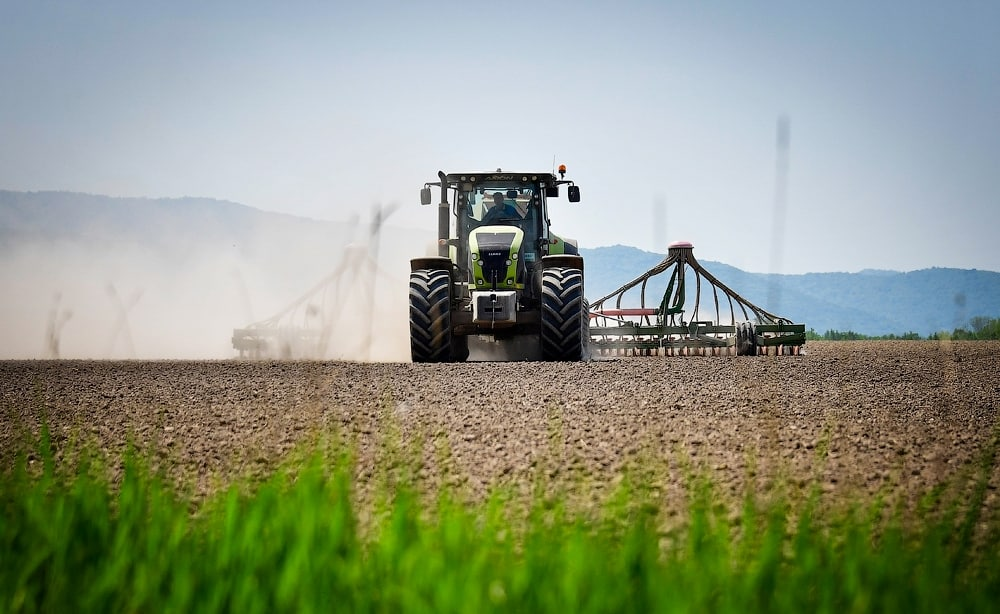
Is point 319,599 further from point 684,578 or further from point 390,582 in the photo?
point 684,578

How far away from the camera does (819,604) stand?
6.57 ft

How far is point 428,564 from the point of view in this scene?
2.09 meters

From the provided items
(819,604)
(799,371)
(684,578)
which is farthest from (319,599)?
(799,371)

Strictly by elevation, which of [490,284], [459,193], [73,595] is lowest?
[73,595]

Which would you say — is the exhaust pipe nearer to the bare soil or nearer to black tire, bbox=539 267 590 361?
black tire, bbox=539 267 590 361

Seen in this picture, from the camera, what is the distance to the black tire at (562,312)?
1112cm

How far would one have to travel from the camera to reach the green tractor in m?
11.2

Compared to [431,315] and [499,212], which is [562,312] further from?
[499,212]

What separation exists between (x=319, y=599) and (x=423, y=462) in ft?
7.28

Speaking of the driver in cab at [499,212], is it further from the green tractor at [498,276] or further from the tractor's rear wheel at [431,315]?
the tractor's rear wheel at [431,315]

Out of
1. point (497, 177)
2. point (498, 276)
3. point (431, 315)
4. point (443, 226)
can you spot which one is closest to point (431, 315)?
point (431, 315)

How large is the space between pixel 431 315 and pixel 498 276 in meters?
1.12

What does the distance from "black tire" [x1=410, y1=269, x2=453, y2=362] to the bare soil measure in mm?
1992

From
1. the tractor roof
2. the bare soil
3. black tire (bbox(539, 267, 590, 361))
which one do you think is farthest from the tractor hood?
the bare soil
